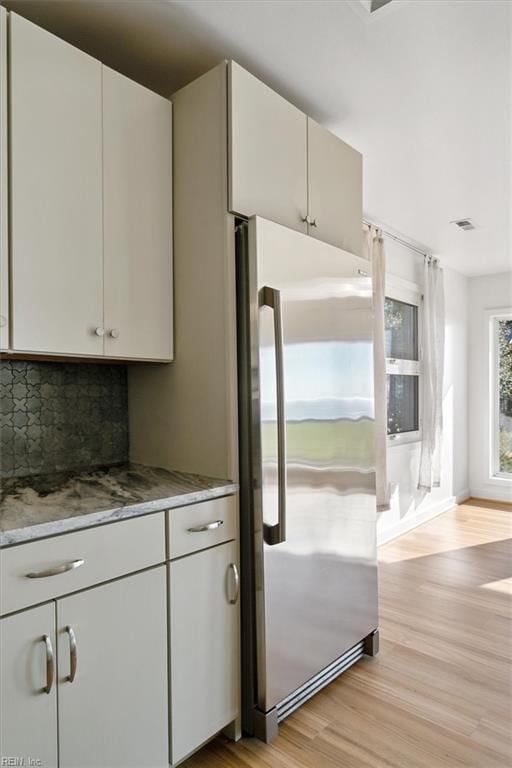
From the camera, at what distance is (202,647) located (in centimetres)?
168

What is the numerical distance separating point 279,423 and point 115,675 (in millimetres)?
921

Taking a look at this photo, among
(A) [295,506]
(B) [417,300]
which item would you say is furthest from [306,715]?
(B) [417,300]

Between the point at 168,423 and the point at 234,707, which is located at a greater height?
the point at 168,423

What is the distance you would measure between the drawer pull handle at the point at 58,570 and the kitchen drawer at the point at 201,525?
0.31 meters

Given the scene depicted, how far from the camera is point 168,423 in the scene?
6.72 feet

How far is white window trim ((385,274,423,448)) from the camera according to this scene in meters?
4.23

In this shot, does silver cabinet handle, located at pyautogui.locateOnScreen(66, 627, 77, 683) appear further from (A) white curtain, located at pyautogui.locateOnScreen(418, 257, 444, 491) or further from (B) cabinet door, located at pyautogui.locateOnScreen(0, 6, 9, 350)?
(A) white curtain, located at pyautogui.locateOnScreen(418, 257, 444, 491)

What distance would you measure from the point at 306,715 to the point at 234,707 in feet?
1.16

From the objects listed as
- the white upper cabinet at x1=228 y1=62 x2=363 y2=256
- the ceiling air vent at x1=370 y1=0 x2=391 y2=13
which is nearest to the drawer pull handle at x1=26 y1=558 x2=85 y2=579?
the white upper cabinet at x1=228 y1=62 x2=363 y2=256

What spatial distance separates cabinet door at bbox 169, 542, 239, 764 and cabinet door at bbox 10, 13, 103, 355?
83cm

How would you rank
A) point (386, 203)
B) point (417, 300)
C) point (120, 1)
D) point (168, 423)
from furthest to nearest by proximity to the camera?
point (417, 300)
point (386, 203)
point (168, 423)
point (120, 1)

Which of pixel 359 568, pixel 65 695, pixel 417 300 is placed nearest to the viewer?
pixel 65 695

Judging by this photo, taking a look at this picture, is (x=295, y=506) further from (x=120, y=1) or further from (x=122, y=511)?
(x=120, y=1)

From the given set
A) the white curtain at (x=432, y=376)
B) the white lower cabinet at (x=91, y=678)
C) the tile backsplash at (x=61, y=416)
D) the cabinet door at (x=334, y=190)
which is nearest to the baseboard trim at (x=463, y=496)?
the white curtain at (x=432, y=376)
